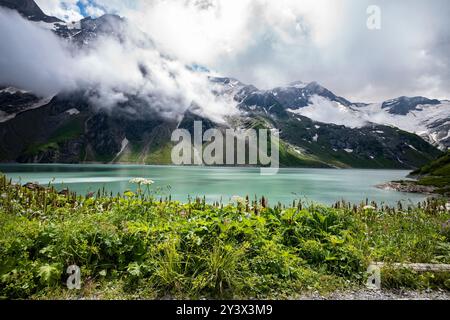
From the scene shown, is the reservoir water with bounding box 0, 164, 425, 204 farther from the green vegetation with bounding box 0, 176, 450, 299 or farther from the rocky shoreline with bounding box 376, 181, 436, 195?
the rocky shoreline with bounding box 376, 181, 436, 195

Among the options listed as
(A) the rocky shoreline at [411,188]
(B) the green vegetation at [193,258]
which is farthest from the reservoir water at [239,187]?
(A) the rocky shoreline at [411,188]

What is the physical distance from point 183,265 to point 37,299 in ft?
9.93

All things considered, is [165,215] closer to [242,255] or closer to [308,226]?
[242,255]

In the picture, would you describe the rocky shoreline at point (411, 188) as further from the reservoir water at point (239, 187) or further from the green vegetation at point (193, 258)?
the green vegetation at point (193, 258)

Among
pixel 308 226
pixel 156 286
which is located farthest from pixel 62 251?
pixel 308 226

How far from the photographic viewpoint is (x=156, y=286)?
633 centimetres

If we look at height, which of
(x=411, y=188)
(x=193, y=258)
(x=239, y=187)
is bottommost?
(x=411, y=188)

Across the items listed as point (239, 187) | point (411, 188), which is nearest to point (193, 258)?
point (239, 187)

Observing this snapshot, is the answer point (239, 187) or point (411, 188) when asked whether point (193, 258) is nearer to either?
point (239, 187)

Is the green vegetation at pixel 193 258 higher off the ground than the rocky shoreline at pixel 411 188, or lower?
higher

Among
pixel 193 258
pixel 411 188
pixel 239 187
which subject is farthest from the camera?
pixel 411 188

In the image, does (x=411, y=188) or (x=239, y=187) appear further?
(x=411, y=188)

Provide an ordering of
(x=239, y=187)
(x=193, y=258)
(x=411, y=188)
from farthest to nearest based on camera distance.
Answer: (x=411, y=188), (x=239, y=187), (x=193, y=258)
